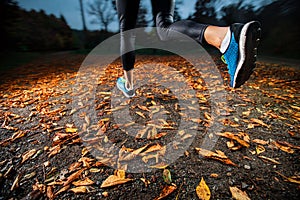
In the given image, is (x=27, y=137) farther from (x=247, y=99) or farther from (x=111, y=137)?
(x=247, y=99)

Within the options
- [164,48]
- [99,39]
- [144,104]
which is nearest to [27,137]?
[144,104]

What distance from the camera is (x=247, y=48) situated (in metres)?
0.76

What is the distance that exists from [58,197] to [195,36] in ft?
3.18

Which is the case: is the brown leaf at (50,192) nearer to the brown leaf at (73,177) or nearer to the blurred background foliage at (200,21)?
the brown leaf at (73,177)

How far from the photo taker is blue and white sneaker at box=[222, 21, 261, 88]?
29.1 inches

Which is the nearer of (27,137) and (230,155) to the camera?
(230,155)

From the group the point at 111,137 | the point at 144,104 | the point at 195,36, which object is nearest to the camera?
the point at 195,36

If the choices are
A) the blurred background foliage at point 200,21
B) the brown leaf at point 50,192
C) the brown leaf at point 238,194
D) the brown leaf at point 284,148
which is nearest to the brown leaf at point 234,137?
the brown leaf at point 284,148

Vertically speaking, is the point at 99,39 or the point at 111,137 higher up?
the point at 99,39

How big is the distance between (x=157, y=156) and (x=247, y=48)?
2.27ft

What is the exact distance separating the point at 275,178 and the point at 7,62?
260 inches

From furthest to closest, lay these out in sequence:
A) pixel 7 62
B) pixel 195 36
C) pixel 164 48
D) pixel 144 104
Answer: pixel 164 48, pixel 7 62, pixel 144 104, pixel 195 36

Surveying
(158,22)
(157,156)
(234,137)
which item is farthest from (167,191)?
(158,22)

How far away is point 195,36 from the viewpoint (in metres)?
0.84
